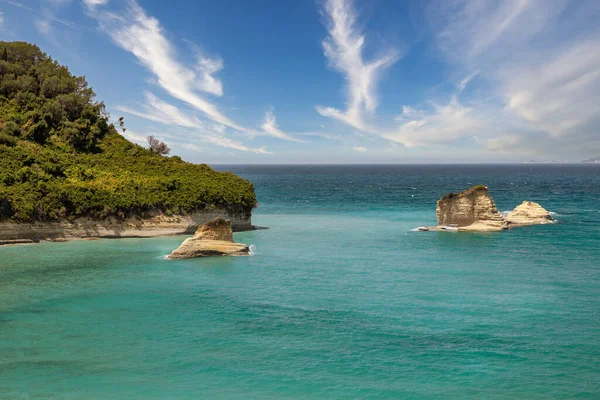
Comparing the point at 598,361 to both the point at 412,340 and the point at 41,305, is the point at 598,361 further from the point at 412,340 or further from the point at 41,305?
the point at 41,305

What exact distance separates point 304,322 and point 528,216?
5173 cm

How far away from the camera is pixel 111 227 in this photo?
5609 cm

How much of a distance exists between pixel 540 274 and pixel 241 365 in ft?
89.0

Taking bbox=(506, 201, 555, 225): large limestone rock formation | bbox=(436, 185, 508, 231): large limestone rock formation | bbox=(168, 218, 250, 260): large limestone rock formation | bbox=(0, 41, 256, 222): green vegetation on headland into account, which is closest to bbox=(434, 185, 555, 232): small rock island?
bbox=(436, 185, 508, 231): large limestone rock formation

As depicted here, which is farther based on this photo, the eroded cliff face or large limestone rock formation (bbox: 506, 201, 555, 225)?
large limestone rock formation (bbox: 506, 201, 555, 225)

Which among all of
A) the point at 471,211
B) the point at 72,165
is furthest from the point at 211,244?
the point at 471,211

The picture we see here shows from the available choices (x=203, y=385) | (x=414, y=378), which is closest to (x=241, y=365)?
(x=203, y=385)

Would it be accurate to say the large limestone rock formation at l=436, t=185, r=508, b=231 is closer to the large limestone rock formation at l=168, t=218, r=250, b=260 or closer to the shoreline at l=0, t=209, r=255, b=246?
the shoreline at l=0, t=209, r=255, b=246

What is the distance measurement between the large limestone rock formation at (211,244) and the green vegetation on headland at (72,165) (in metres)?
16.5

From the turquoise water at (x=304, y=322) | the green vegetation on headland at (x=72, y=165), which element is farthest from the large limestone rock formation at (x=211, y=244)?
the green vegetation on headland at (x=72, y=165)

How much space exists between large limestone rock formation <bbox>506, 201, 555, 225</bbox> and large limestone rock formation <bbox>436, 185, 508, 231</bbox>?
5274 millimetres

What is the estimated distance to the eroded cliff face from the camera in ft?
169

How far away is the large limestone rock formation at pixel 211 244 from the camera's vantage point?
43.4 m

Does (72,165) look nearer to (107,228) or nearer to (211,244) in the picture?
(107,228)
